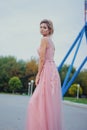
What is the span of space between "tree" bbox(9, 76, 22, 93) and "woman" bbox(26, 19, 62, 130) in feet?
149

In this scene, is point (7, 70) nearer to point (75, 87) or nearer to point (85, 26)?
point (75, 87)

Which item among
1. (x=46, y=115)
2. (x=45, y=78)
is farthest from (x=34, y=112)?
(x=45, y=78)

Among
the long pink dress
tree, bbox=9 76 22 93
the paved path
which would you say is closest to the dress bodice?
the long pink dress

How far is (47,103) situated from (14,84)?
46.4 meters

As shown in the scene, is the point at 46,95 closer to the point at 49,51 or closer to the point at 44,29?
the point at 49,51

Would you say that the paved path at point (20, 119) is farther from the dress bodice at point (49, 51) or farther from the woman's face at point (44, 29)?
the woman's face at point (44, 29)

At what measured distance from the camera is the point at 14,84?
165 ft

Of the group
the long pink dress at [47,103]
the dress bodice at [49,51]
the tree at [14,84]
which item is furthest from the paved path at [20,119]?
the tree at [14,84]

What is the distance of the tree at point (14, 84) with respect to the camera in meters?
50.0

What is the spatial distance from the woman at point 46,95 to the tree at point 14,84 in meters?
45.5

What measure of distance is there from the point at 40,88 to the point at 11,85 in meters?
47.1

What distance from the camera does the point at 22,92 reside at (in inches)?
2067

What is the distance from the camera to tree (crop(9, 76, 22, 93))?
50000 mm

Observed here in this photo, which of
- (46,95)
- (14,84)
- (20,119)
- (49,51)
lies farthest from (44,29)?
(14,84)
